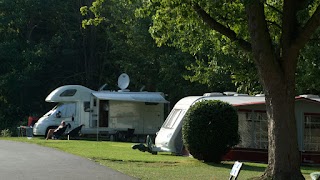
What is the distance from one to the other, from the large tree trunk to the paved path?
3494mm

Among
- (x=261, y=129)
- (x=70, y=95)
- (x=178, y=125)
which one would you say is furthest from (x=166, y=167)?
(x=70, y=95)

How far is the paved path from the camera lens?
46.6ft

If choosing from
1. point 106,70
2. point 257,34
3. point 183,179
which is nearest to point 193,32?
point 257,34

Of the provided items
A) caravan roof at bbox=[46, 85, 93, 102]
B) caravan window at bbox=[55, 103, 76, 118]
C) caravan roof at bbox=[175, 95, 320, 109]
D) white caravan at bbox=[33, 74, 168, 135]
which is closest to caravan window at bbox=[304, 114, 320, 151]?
caravan roof at bbox=[175, 95, 320, 109]

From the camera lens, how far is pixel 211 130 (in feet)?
60.8

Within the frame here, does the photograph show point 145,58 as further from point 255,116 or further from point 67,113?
point 255,116

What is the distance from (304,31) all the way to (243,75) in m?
7.71

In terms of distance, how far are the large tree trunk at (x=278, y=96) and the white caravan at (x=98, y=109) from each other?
1906 centimetres

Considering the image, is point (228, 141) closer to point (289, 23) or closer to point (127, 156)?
point (127, 156)

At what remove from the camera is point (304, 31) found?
13.2 metres

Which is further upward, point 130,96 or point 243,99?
point 130,96

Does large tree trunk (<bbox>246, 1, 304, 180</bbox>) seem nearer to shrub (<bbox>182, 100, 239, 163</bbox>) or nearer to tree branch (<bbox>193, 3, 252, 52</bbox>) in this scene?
tree branch (<bbox>193, 3, 252, 52</bbox>)

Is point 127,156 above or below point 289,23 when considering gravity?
below

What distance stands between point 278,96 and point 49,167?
6.63 m
